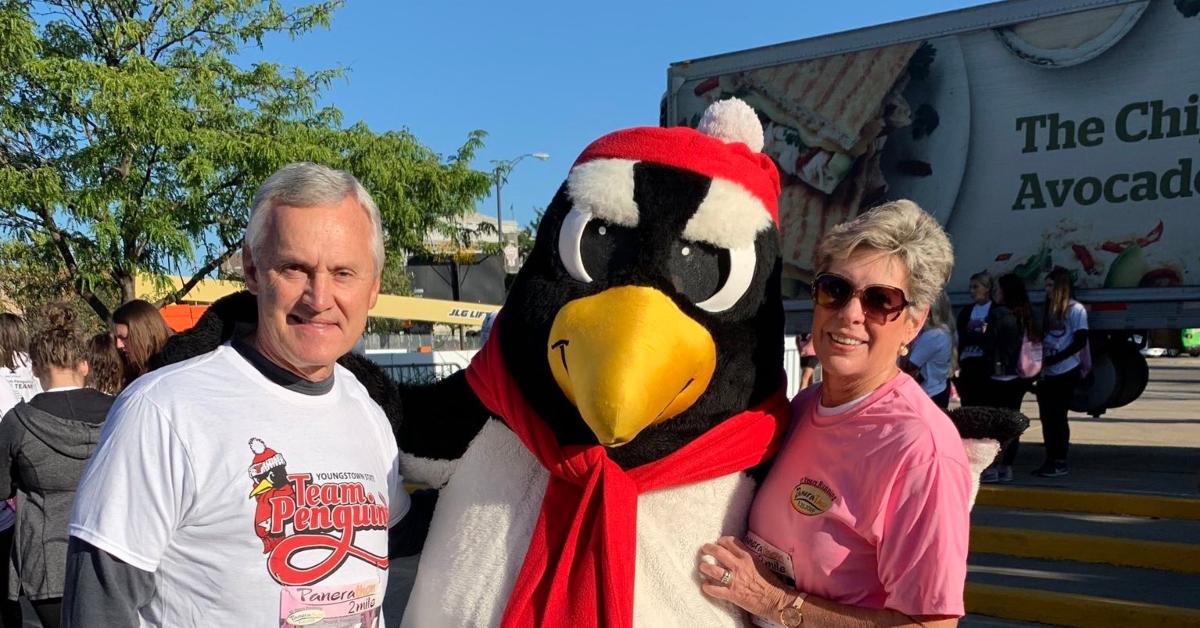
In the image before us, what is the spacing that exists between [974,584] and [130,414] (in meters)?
4.60

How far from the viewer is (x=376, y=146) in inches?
426

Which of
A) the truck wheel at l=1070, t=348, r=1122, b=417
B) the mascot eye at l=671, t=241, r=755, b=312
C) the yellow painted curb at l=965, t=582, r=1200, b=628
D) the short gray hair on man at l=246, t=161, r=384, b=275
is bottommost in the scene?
the yellow painted curb at l=965, t=582, r=1200, b=628

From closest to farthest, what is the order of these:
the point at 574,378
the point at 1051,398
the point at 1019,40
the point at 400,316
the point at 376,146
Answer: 1. the point at 574,378
2. the point at 1051,398
3. the point at 1019,40
4. the point at 376,146
5. the point at 400,316

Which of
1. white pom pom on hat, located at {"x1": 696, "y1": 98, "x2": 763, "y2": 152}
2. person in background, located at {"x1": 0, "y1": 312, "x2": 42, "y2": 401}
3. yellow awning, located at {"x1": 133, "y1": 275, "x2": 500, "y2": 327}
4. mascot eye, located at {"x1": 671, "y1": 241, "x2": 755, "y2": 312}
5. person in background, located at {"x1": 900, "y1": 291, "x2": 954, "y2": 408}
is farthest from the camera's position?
yellow awning, located at {"x1": 133, "y1": 275, "x2": 500, "y2": 327}

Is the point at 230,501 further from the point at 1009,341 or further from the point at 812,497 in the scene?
the point at 1009,341

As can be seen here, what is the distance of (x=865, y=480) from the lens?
175 centimetres

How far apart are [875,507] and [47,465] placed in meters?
3.16

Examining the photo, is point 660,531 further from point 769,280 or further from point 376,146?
point 376,146

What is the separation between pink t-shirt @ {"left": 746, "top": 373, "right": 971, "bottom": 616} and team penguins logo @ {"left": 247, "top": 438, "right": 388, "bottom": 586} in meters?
0.86

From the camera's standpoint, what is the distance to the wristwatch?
1.81 meters

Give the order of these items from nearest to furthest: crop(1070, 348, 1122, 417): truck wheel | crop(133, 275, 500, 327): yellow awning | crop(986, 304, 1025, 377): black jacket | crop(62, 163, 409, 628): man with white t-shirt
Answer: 1. crop(62, 163, 409, 628): man with white t-shirt
2. crop(986, 304, 1025, 377): black jacket
3. crop(1070, 348, 1122, 417): truck wheel
4. crop(133, 275, 500, 327): yellow awning

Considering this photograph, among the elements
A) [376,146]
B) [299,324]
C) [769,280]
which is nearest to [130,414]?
[299,324]

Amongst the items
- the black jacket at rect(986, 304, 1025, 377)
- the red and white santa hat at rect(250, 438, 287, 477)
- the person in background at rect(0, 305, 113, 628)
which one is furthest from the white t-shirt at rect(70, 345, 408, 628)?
the black jacket at rect(986, 304, 1025, 377)

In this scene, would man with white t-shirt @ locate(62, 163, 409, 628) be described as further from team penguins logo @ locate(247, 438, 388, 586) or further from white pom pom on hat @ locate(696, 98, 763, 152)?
white pom pom on hat @ locate(696, 98, 763, 152)
